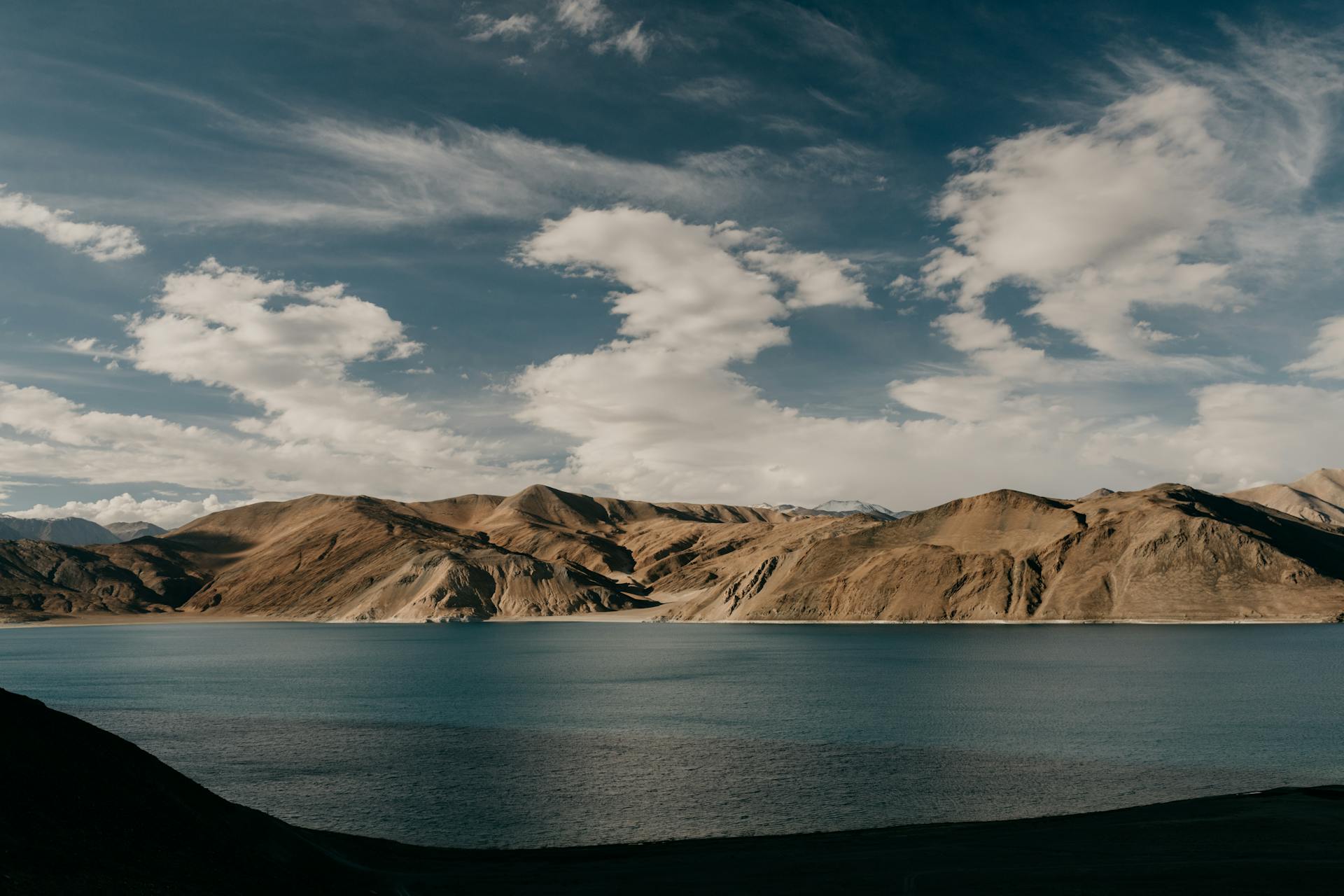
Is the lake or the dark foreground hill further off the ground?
the dark foreground hill

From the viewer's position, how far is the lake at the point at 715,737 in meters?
41.0

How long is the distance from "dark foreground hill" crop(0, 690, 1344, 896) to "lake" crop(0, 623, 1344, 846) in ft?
5.82

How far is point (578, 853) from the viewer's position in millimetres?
33438

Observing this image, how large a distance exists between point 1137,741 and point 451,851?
4568 centimetres

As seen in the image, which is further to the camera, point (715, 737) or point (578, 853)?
point (715, 737)

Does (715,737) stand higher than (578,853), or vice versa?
(578,853)

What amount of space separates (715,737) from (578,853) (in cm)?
2946

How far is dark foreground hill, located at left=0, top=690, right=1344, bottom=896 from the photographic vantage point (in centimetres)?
2234

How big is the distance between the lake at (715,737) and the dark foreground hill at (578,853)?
1775mm

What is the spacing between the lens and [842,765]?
50.8m

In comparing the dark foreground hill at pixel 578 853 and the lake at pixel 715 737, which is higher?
the dark foreground hill at pixel 578 853

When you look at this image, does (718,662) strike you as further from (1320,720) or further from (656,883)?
(656,883)

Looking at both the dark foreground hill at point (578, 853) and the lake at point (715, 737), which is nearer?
the dark foreground hill at point (578, 853)

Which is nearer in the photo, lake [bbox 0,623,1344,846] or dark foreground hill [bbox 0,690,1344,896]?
dark foreground hill [bbox 0,690,1344,896]
